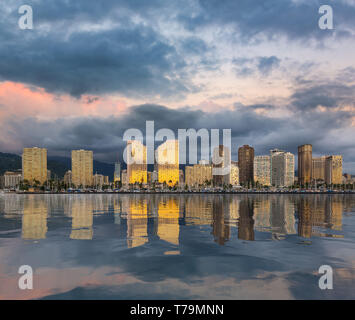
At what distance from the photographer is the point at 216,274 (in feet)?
51.5

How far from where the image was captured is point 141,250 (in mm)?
21125

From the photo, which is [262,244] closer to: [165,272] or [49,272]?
[165,272]

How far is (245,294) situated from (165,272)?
16.3ft

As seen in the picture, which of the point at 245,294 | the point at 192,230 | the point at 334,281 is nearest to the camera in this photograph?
the point at 245,294
